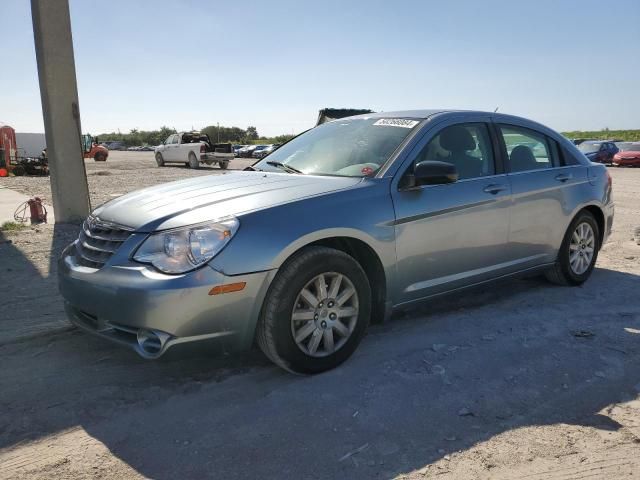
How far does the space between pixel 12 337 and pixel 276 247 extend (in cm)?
223

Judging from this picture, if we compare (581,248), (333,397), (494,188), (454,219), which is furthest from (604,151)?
(333,397)

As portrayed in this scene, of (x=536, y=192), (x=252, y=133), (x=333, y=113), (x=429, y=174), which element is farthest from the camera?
(x=252, y=133)

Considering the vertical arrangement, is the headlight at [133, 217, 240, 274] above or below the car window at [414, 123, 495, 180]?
below

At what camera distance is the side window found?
467 centimetres

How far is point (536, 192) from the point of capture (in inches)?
184

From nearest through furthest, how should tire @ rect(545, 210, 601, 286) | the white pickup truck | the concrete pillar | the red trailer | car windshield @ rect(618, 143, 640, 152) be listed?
tire @ rect(545, 210, 601, 286) < the concrete pillar < the red trailer < car windshield @ rect(618, 143, 640, 152) < the white pickup truck

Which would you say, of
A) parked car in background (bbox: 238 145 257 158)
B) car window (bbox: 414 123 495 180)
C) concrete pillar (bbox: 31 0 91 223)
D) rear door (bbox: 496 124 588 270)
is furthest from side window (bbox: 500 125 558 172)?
parked car in background (bbox: 238 145 257 158)

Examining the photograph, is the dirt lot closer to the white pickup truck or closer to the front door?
the front door

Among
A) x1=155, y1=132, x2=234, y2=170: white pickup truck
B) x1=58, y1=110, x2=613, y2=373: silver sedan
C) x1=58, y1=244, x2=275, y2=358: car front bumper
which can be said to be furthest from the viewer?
x1=155, y1=132, x2=234, y2=170: white pickup truck

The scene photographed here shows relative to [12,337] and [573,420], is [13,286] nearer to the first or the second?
[12,337]

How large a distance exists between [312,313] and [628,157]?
27.6 metres

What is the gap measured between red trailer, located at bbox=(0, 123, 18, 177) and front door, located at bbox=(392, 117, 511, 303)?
22.5 metres

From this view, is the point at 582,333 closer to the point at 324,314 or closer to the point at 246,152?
the point at 324,314

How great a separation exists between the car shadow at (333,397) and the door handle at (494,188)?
3.34ft
